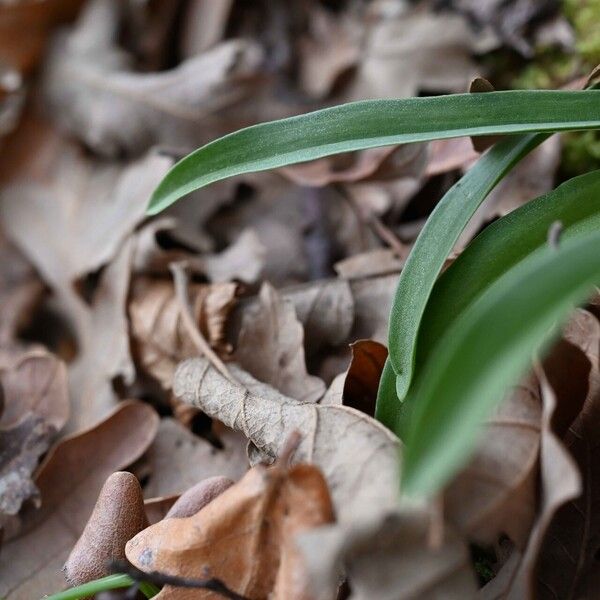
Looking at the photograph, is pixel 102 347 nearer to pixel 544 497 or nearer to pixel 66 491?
pixel 66 491

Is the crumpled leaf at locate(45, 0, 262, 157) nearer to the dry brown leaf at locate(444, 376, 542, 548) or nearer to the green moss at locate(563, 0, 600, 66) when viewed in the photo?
the green moss at locate(563, 0, 600, 66)

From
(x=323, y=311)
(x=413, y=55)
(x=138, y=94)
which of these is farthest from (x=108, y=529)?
(x=413, y=55)

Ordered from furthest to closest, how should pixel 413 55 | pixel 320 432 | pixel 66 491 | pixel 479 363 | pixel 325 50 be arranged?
pixel 325 50 → pixel 413 55 → pixel 66 491 → pixel 320 432 → pixel 479 363

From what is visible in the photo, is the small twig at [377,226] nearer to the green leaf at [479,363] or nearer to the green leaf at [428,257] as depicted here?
the green leaf at [428,257]

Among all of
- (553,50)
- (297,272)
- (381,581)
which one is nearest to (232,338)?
(297,272)

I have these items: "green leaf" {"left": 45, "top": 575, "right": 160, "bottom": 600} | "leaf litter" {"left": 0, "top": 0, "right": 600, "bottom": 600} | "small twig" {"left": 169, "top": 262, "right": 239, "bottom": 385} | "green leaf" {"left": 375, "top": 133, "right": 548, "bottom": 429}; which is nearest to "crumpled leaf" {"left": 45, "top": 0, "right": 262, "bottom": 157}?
"leaf litter" {"left": 0, "top": 0, "right": 600, "bottom": 600}

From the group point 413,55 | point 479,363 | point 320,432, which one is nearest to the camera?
point 479,363
